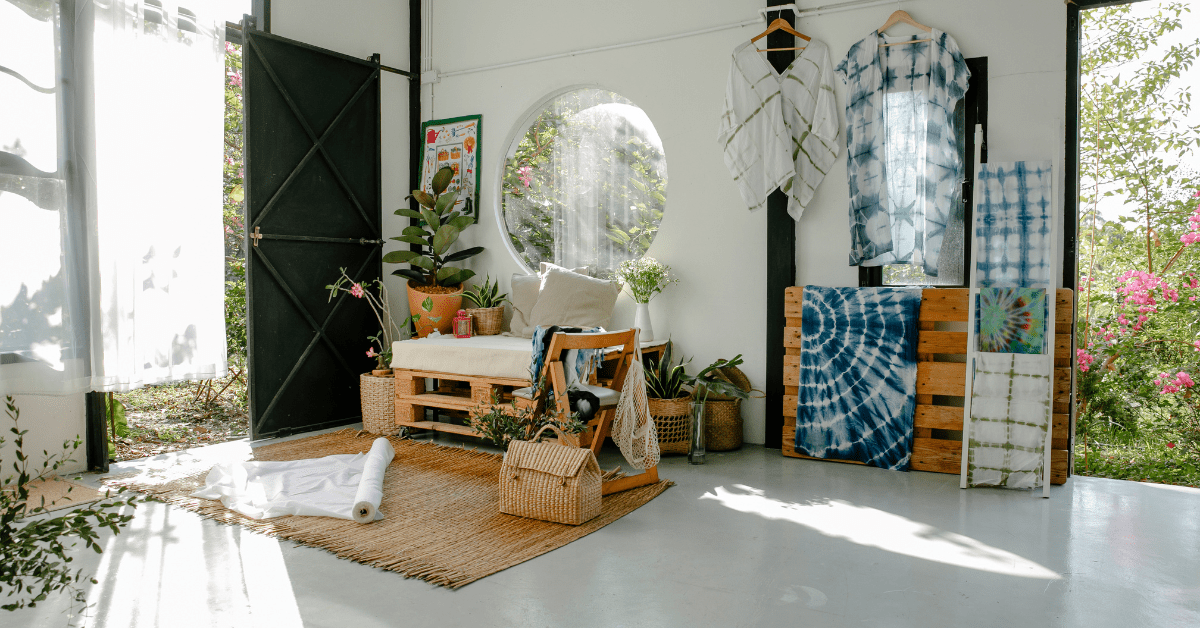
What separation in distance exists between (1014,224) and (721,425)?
194 centimetres

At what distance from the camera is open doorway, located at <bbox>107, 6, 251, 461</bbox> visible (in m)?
5.16

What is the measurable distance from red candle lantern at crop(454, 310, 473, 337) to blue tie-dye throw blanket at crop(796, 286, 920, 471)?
227 cm

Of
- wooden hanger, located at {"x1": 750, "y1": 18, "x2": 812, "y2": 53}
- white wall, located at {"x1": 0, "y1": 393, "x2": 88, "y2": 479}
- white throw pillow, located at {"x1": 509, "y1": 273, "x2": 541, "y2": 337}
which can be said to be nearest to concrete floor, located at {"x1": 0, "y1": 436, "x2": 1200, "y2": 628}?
white wall, located at {"x1": 0, "y1": 393, "x2": 88, "y2": 479}

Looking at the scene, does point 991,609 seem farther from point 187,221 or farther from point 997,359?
point 187,221

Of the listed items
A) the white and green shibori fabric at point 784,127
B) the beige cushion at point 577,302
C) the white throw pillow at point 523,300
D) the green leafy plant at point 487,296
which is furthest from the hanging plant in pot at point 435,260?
the white and green shibori fabric at point 784,127

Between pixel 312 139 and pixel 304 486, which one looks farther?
pixel 312 139

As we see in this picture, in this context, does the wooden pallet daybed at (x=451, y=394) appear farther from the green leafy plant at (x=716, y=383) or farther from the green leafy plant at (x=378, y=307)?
the green leafy plant at (x=716, y=383)

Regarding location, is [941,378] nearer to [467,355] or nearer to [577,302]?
[577,302]

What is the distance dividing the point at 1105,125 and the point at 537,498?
410 cm

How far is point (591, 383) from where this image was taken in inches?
171

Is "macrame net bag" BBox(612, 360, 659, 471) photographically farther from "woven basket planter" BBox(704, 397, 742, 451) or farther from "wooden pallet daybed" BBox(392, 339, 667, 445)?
"woven basket planter" BBox(704, 397, 742, 451)

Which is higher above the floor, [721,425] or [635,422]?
[635,422]

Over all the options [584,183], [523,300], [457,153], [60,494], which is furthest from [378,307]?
[60,494]

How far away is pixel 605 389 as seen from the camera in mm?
4012
